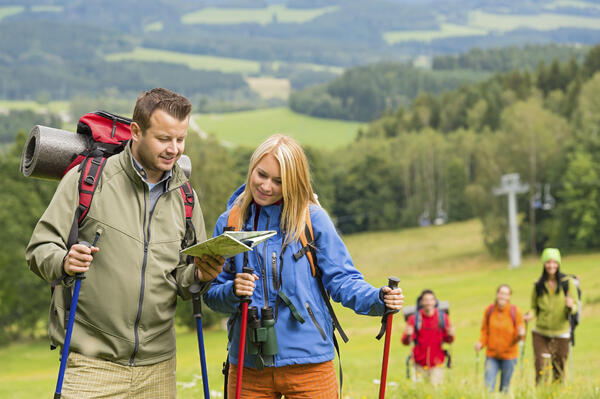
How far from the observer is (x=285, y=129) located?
579 ft

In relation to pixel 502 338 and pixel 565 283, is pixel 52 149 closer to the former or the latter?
pixel 502 338

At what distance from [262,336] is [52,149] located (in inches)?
60.0

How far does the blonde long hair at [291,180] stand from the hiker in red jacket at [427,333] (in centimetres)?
676

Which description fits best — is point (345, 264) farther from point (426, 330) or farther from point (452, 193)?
point (452, 193)

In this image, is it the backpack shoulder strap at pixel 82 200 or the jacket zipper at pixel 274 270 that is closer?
the backpack shoulder strap at pixel 82 200

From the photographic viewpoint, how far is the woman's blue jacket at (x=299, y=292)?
4.52m

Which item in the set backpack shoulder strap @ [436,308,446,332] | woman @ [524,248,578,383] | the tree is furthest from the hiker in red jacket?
the tree

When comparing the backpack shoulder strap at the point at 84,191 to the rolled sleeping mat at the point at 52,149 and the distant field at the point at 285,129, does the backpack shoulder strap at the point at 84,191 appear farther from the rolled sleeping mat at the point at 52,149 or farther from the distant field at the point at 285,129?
the distant field at the point at 285,129

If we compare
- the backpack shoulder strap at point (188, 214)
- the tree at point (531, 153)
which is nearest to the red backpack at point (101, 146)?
the backpack shoulder strap at point (188, 214)

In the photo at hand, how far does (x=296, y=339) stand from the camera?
14.9 ft

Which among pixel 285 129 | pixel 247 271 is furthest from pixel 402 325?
pixel 285 129

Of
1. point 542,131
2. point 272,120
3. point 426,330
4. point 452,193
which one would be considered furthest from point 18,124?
point 426,330

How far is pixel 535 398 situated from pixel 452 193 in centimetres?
10498

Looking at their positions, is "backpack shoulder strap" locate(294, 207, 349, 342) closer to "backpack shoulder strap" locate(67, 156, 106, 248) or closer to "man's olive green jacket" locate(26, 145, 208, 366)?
"man's olive green jacket" locate(26, 145, 208, 366)
